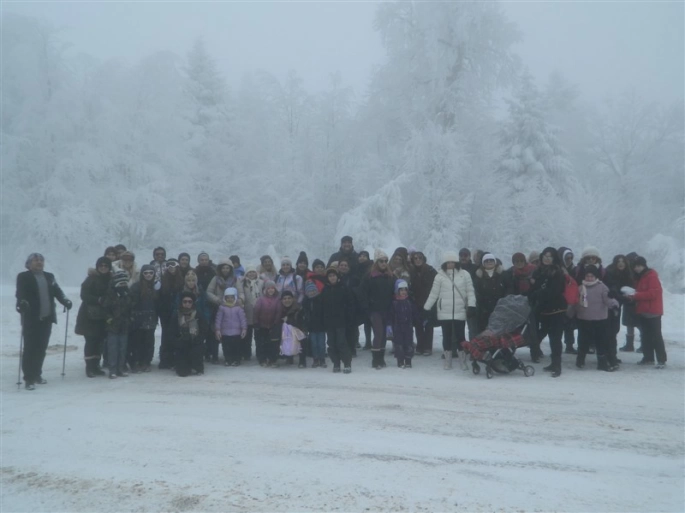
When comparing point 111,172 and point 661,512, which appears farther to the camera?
point 111,172

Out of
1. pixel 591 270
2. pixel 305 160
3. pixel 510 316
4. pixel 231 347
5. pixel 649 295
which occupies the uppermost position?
pixel 305 160

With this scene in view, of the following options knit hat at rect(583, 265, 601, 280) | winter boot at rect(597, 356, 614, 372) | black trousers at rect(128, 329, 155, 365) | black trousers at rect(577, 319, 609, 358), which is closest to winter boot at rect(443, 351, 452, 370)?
black trousers at rect(577, 319, 609, 358)

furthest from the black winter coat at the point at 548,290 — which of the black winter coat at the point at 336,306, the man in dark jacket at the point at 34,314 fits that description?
the man in dark jacket at the point at 34,314

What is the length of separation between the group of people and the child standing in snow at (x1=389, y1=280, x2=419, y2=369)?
0.02 meters

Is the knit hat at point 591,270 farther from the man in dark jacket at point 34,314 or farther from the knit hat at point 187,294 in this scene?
the man in dark jacket at point 34,314

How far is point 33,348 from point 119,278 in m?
1.74

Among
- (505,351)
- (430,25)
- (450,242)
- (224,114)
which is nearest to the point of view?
(505,351)

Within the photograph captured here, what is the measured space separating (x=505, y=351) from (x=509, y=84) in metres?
18.5

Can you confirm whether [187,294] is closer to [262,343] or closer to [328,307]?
[262,343]

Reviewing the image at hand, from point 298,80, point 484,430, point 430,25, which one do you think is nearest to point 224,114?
point 298,80

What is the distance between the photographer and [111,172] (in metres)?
22.5

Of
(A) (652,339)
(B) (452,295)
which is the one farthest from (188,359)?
(A) (652,339)

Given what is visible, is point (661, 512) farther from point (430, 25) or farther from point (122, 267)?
point (430, 25)

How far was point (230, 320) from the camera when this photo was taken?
10.4 m
